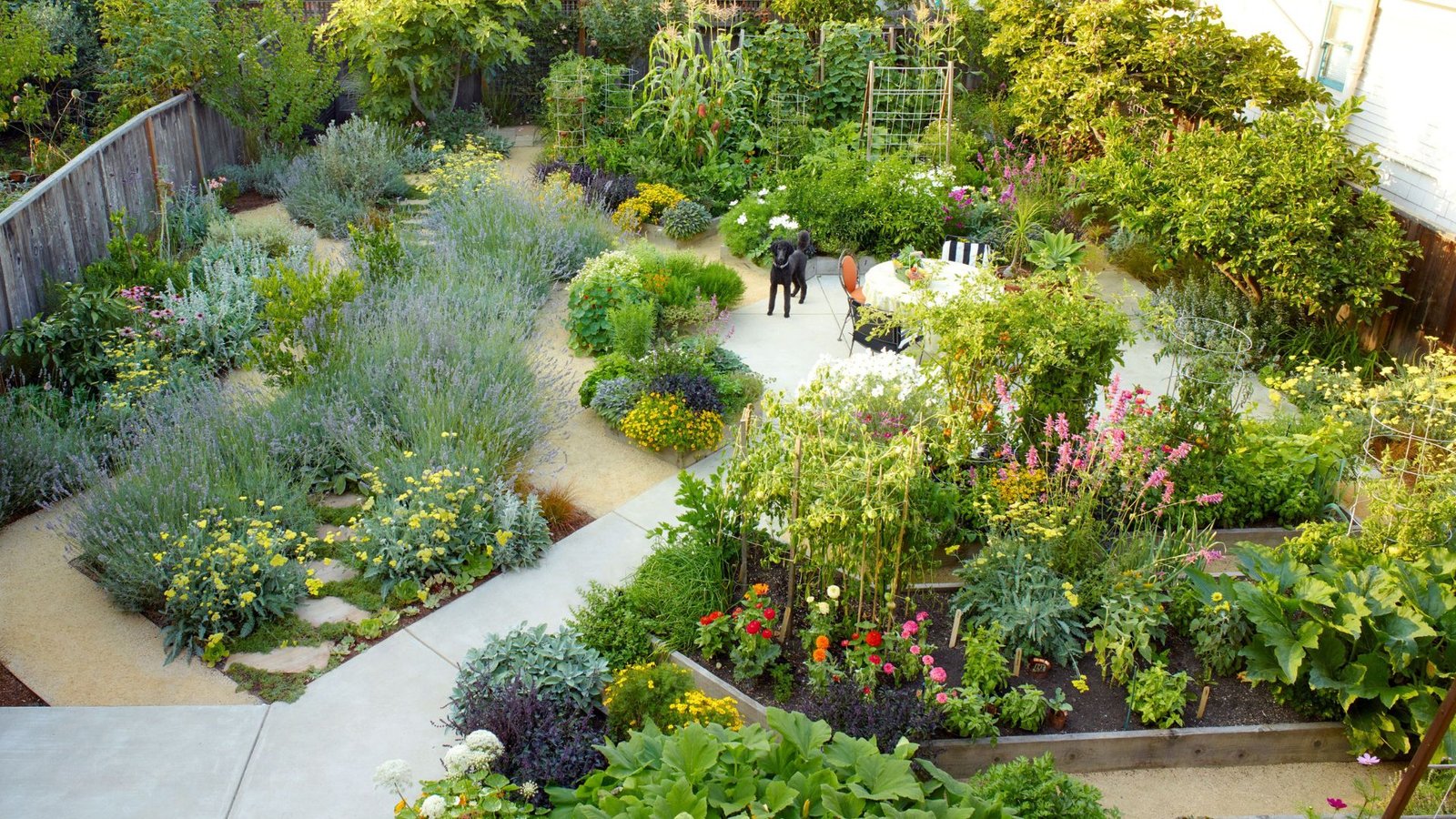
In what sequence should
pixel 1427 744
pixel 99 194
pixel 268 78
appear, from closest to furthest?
pixel 1427 744 → pixel 99 194 → pixel 268 78

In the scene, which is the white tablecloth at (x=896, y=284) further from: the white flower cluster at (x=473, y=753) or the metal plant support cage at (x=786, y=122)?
the white flower cluster at (x=473, y=753)

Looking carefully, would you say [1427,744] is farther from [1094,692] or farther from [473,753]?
[473,753]

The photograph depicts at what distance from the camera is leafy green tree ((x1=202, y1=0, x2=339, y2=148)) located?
447 inches

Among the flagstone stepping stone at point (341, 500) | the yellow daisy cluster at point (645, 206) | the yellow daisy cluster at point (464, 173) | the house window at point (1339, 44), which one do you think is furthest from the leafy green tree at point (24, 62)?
the house window at point (1339, 44)

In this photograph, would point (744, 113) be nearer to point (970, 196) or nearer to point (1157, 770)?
point (970, 196)

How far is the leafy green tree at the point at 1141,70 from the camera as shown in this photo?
9289 millimetres

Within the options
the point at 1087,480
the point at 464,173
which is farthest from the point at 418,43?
the point at 1087,480

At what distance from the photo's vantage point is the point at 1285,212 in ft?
26.0

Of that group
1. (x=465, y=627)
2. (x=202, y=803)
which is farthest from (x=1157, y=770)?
(x=202, y=803)

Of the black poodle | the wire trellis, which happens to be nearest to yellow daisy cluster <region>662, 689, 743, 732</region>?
the wire trellis

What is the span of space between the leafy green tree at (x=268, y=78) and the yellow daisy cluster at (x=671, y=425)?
6.92 m

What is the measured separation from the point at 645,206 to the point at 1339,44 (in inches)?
248

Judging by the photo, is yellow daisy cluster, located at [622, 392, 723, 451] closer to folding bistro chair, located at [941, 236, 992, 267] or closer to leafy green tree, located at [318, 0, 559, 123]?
folding bistro chair, located at [941, 236, 992, 267]

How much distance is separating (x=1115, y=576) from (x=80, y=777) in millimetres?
4716
